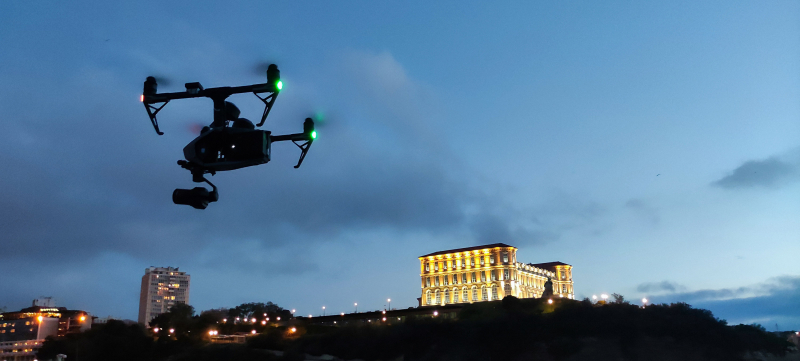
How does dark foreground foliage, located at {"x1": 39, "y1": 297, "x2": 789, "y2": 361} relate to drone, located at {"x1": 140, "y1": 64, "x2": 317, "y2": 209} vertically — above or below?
below

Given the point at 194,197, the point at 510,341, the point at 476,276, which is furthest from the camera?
the point at 476,276

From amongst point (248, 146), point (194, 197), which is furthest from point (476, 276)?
point (248, 146)

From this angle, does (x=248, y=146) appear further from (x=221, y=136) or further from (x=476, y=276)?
(x=476, y=276)

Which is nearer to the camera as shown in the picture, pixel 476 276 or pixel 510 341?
pixel 510 341

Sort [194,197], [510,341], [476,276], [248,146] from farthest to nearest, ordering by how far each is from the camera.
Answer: [476,276], [510,341], [194,197], [248,146]

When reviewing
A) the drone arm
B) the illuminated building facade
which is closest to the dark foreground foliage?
the drone arm

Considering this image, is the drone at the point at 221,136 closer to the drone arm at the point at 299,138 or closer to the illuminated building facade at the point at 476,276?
the drone arm at the point at 299,138

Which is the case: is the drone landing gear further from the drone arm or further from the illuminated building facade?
the illuminated building facade
